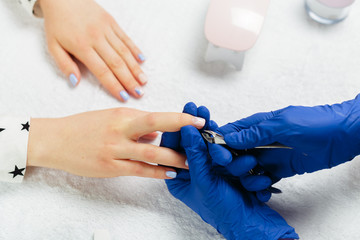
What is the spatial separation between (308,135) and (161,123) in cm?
26

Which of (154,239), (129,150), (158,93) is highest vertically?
(158,93)

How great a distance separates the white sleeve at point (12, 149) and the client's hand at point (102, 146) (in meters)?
0.02

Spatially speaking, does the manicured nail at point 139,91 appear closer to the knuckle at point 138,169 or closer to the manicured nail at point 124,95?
the manicured nail at point 124,95

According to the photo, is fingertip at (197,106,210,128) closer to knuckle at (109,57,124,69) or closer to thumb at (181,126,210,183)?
thumb at (181,126,210,183)

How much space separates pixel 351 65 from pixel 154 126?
51 cm

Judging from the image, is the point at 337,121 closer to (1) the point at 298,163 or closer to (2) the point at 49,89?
(1) the point at 298,163

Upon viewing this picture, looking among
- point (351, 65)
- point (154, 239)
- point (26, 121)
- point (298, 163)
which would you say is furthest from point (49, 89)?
point (351, 65)

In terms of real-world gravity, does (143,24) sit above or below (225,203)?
above

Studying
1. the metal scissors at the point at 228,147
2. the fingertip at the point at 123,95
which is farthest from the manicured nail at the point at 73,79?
the metal scissors at the point at 228,147

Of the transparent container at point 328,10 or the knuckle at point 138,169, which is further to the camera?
the transparent container at point 328,10

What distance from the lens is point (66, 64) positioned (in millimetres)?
881

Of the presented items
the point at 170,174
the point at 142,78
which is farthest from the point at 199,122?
the point at 142,78

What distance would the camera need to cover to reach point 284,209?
803 millimetres

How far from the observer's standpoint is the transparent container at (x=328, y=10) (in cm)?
94
